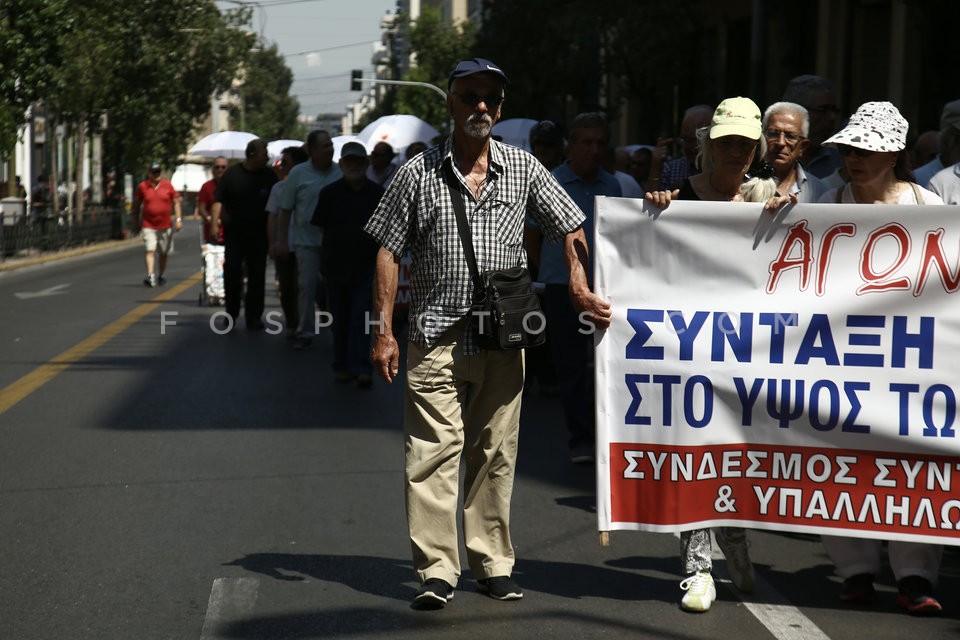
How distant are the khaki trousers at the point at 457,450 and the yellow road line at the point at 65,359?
547 cm

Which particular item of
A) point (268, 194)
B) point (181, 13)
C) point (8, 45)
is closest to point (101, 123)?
point (181, 13)

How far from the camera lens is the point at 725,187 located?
19.2 feet

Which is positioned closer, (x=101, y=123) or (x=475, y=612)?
(x=475, y=612)

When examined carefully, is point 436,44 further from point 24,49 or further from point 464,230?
point 464,230

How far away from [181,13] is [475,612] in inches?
1521

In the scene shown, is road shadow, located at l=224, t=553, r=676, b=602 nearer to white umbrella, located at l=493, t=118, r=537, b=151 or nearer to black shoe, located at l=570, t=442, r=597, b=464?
black shoe, located at l=570, t=442, r=597, b=464

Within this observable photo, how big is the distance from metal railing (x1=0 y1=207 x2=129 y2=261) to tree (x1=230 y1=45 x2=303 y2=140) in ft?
260

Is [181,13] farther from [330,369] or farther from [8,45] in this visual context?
[330,369]

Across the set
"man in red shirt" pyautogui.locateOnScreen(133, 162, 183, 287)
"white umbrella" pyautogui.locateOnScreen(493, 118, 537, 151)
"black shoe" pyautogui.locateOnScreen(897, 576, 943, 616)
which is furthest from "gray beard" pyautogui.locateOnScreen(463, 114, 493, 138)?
"man in red shirt" pyautogui.locateOnScreen(133, 162, 183, 287)

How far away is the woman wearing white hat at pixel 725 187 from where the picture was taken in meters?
5.61

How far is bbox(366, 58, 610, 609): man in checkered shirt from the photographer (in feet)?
18.4

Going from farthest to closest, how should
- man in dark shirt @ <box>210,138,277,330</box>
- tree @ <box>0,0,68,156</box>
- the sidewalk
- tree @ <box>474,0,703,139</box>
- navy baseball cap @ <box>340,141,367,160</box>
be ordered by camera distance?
the sidewalk, tree @ <box>0,0,68,156</box>, tree @ <box>474,0,703,139</box>, man in dark shirt @ <box>210,138,277,330</box>, navy baseball cap @ <box>340,141,367,160</box>

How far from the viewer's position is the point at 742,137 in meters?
5.66

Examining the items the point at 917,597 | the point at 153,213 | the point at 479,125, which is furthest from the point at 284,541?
the point at 153,213
